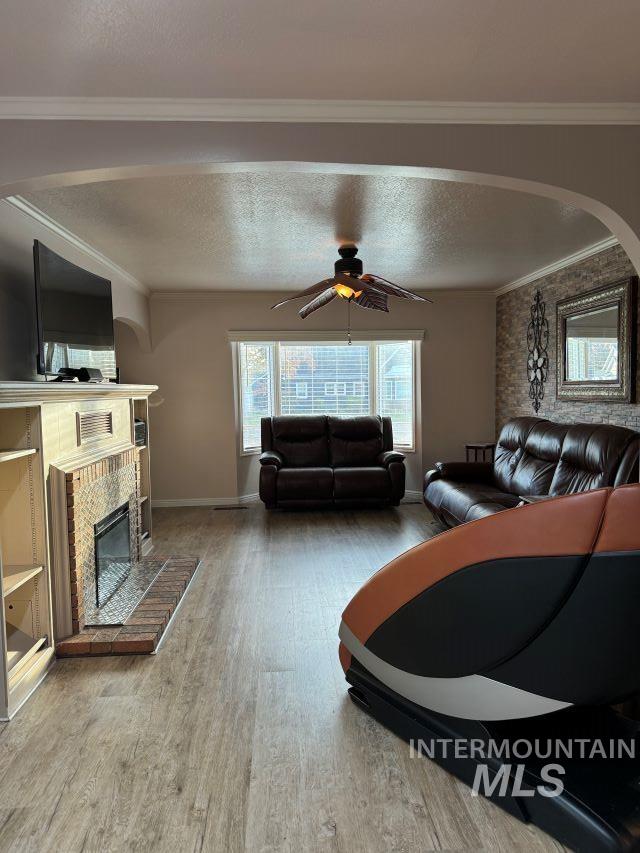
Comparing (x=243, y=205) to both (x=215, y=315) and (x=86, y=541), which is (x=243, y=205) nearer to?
(x=86, y=541)

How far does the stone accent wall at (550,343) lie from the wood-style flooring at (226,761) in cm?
287

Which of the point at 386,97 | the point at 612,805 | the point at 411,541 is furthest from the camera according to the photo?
the point at 411,541

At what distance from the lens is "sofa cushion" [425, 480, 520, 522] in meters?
4.61

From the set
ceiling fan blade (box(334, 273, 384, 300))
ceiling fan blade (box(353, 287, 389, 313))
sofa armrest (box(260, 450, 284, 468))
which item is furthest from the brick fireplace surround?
sofa armrest (box(260, 450, 284, 468))

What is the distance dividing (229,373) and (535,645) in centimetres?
568

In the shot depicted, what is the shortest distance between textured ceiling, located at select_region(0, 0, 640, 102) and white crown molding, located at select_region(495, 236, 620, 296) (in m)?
2.48

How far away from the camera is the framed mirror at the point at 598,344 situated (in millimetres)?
4281

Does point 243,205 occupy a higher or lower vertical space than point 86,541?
higher

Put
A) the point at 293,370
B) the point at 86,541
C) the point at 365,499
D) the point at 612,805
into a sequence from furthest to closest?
the point at 293,370, the point at 365,499, the point at 86,541, the point at 612,805

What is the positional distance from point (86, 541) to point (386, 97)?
265cm

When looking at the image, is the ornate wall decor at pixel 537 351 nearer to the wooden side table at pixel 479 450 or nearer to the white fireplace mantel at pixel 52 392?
the wooden side table at pixel 479 450

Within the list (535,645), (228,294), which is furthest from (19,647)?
(228,294)

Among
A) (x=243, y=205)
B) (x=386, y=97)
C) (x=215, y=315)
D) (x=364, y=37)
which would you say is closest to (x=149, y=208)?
(x=243, y=205)

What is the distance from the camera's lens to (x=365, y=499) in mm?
6418
